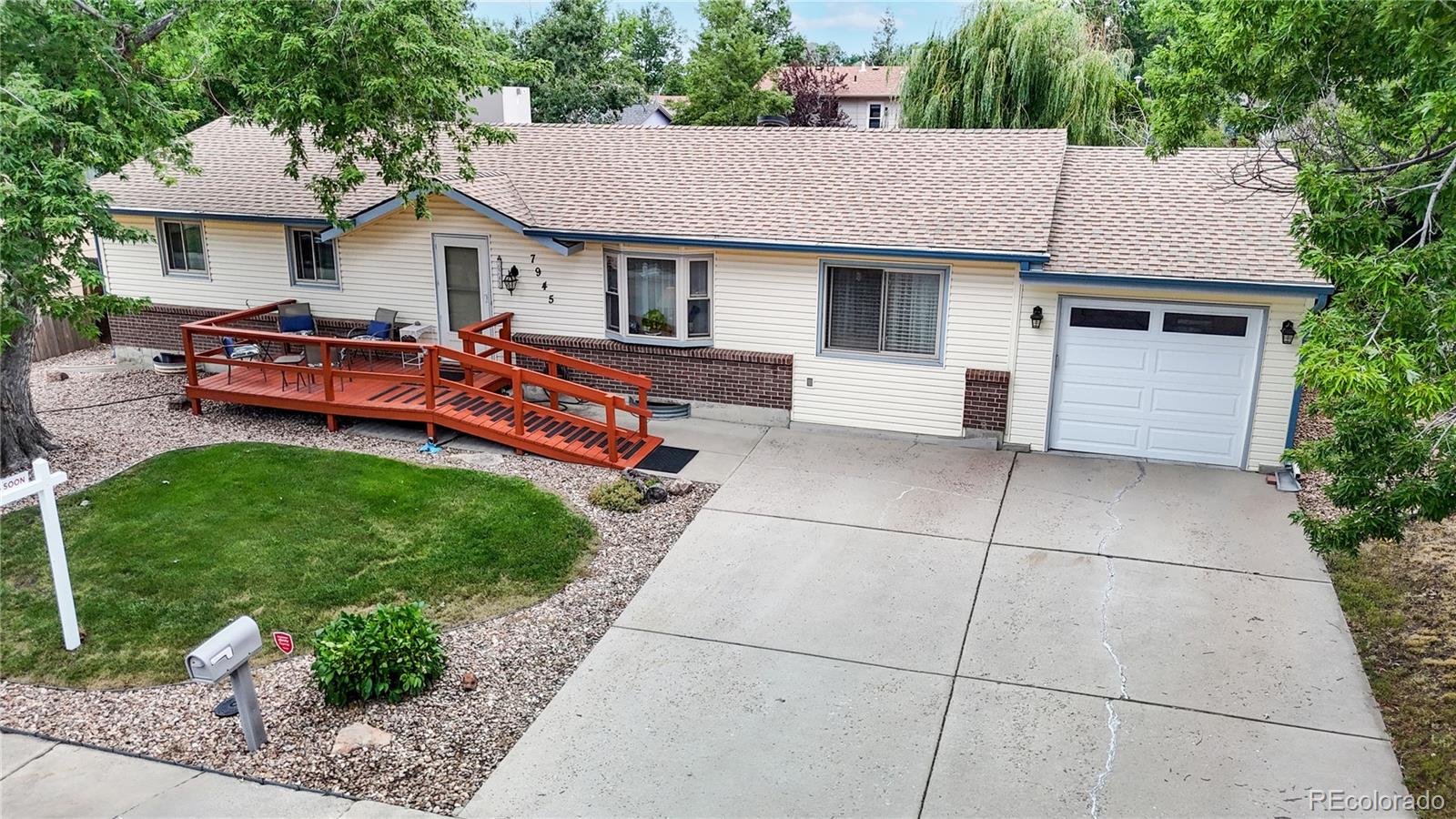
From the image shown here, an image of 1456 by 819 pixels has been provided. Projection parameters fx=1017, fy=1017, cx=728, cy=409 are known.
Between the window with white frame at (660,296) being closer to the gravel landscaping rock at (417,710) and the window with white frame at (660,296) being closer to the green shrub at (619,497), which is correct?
the green shrub at (619,497)

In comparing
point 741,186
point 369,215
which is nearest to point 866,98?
point 741,186

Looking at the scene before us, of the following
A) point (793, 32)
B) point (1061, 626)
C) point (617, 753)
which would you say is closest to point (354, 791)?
point (617, 753)

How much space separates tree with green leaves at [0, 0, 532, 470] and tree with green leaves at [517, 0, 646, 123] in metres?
22.8

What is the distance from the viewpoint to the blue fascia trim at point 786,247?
12578 millimetres

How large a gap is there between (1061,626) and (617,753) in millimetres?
4088

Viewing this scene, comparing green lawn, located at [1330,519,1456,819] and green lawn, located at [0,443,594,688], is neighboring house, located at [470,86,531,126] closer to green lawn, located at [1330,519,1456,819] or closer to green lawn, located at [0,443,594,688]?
green lawn, located at [0,443,594,688]

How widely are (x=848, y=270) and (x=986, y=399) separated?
2.51m

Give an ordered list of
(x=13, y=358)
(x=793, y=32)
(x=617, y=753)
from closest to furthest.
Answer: (x=617, y=753)
(x=13, y=358)
(x=793, y=32)

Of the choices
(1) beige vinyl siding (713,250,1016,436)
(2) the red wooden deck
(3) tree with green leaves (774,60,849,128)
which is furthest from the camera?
(3) tree with green leaves (774,60,849,128)

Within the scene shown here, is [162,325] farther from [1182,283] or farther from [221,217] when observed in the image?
[1182,283]

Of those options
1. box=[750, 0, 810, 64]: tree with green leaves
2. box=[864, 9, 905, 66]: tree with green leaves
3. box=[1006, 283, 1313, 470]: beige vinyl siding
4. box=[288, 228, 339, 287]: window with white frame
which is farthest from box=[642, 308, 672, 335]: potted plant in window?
box=[864, 9, 905, 66]: tree with green leaves

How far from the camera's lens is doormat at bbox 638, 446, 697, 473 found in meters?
12.7

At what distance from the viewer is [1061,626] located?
8859 mm

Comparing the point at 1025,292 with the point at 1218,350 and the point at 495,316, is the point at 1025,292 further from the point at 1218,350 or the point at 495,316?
the point at 495,316
